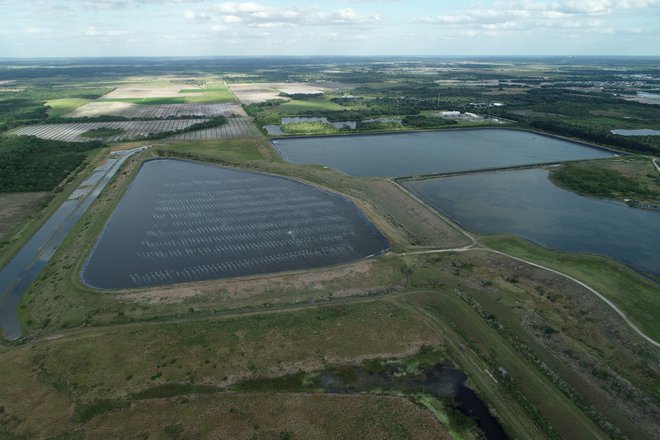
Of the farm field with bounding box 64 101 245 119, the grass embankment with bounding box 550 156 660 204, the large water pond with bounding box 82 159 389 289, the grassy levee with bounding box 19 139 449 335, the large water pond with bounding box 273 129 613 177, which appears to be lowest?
the grassy levee with bounding box 19 139 449 335

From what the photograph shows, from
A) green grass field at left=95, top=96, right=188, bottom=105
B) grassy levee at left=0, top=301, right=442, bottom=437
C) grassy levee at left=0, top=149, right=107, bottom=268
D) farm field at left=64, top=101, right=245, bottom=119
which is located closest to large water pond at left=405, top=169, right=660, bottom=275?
grassy levee at left=0, top=301, right=442, bottom=437

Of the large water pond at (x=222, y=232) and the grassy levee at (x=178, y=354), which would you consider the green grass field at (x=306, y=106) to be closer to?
the large water pond at (x=222, y=232)

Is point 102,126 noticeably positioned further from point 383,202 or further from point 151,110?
point 383,202

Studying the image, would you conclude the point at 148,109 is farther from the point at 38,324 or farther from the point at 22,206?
the point at 38,324

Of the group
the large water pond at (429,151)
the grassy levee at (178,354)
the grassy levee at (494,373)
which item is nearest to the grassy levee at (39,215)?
the grassy levee at (178,354)

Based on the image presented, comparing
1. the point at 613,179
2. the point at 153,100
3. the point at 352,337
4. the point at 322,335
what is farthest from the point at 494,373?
the point at 153,100

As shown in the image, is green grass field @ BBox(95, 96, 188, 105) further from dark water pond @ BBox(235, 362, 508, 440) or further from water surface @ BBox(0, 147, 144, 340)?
dark water pond @ BBox(235, 362, 508, 440)
